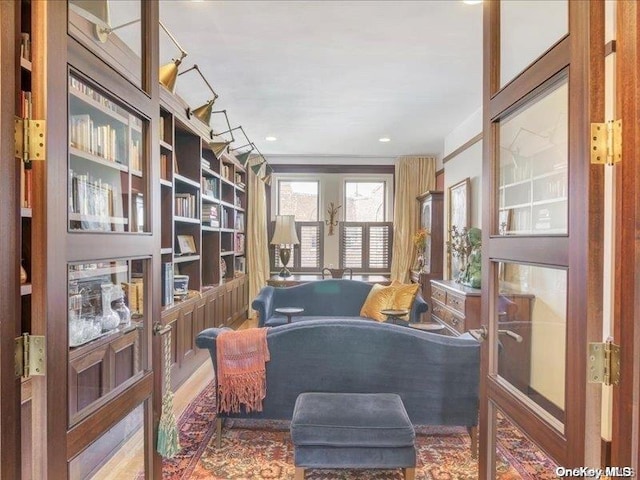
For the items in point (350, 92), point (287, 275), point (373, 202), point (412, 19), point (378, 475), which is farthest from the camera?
point (373, 202)

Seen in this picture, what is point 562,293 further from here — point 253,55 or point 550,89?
point 253,55

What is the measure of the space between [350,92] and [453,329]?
2.68m

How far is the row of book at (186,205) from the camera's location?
395 cm

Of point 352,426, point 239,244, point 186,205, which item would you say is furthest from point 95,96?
point 239,244

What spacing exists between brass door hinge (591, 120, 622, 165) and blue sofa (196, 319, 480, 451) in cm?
162

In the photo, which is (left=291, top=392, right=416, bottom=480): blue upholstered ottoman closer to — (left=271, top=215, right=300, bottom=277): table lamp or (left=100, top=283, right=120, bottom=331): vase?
(left=100, top=283, right=120, bottom=331): vase

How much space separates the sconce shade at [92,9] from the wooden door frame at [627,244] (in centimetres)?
148

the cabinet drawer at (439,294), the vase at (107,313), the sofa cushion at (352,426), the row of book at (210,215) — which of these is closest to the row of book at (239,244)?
the row of book at (210,215)

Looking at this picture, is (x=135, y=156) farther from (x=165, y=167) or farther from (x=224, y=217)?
(x=224, y=217)

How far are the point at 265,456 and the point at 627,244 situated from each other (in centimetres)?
226

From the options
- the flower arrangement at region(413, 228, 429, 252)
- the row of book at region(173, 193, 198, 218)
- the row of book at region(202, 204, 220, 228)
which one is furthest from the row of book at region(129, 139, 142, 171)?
the flower arrangement at region(413, 228, 429, 252)

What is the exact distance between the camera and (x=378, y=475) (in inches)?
89.2

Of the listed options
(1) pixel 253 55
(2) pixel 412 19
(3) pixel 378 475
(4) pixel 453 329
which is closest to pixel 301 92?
(1) pixel 253 55

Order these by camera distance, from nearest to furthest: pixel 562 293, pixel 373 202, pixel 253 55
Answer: pixel 562 293
pixel 253 55
pixel 373 202
